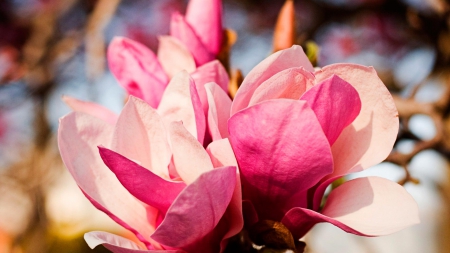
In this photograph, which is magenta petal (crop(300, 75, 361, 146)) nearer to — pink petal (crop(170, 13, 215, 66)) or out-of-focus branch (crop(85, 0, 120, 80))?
pink petal (crop(170, 13, 215, 66))

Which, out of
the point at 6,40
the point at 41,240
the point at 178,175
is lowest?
the point at 41,240

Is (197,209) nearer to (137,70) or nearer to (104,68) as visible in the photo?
(137,70)

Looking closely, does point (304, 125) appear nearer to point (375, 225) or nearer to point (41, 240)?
point (375, 225)

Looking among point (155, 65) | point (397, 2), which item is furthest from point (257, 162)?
point (397, 2)

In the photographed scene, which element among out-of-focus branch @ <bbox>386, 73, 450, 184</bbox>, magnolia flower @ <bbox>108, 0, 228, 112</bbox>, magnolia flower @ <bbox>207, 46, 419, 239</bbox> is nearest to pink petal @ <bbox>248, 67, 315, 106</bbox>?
magnolia flower @ <bbox>207, 46, 419, 239</bbox>

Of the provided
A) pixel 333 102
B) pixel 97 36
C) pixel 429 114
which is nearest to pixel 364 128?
pixel 333 102

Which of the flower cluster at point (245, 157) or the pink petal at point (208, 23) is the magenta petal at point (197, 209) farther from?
the pink petal at point (208, 23)

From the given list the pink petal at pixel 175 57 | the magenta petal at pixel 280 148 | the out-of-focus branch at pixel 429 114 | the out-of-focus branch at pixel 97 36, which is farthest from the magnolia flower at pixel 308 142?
the out-of-focus branch at pixel 97 36
